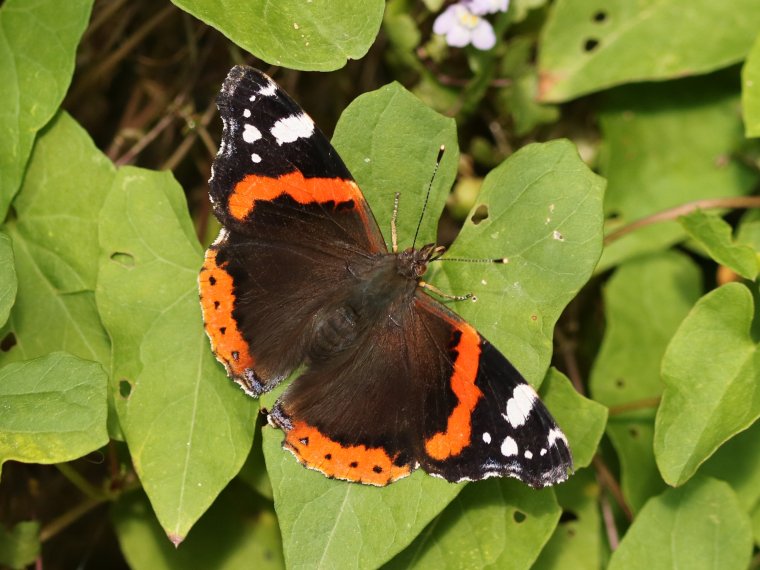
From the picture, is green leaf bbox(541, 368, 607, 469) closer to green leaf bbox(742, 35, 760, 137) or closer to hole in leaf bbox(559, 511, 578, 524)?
hole in leaf bbox(559, 511, 578, 524)

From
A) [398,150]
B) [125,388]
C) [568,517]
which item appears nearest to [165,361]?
[125,388]

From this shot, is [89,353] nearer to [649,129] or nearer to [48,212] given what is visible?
[48,212]

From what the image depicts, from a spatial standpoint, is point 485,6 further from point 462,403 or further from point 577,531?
point 577,531

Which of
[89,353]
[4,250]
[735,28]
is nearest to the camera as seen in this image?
[4,250]

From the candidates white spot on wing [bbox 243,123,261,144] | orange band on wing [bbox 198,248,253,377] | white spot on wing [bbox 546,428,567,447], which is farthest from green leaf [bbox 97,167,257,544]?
white spot on wing [bbox 546,428,567,447]

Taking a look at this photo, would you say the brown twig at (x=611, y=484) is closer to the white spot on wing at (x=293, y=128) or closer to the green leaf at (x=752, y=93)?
the green leaf at (x=752, y=93)

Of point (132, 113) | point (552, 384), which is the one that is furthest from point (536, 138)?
point (132, 113)
